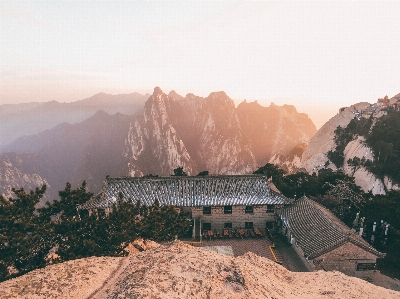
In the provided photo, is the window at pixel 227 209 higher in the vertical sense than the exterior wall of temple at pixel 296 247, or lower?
higher

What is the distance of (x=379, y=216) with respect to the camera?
1508 inches

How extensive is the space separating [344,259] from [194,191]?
22.2 metres

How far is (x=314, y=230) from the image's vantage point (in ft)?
106

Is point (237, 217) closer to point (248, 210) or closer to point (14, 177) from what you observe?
point (248, 210)

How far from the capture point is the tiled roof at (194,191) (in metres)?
38.8

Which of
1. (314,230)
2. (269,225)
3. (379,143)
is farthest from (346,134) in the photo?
(314,230)

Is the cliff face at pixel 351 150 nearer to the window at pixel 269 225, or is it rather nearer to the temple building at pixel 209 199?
the window at pixel 269 225

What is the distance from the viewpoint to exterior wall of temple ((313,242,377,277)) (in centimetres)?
2823

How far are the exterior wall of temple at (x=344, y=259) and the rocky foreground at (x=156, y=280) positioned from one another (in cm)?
A: 1276

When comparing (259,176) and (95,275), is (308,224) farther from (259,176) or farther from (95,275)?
(95,275)

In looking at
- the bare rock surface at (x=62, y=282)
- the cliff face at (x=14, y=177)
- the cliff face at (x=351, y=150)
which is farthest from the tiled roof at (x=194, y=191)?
the cliff face at (x=14, y=177)

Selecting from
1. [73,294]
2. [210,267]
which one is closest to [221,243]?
[210,267]

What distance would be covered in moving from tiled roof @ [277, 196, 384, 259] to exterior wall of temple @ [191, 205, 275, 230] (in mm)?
2501

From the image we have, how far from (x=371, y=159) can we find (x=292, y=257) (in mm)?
65516
